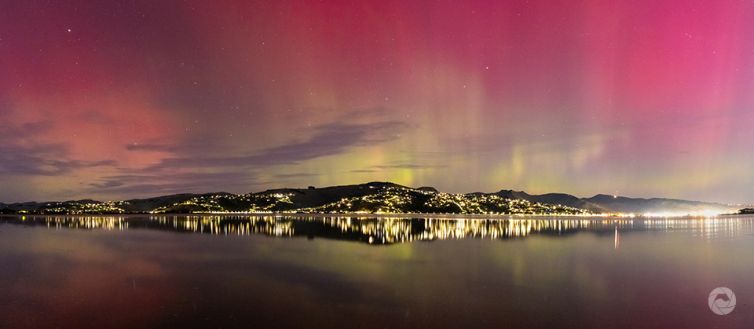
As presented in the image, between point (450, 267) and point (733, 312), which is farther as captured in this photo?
point (450, 267)

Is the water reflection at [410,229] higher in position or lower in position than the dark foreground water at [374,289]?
lower

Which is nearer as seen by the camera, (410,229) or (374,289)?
(374,289)

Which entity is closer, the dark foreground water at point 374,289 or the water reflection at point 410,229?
the dark foreground water at point 374,289

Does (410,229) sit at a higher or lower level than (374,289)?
lower

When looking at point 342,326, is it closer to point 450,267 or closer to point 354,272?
point 354,272

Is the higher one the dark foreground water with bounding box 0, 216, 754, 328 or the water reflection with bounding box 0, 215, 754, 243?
the dark foreground water with bounding box 0, 216, 754, 328

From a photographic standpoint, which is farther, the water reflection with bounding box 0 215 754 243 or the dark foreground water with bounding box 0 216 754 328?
the water reflection with bounding box 0 215 754 243

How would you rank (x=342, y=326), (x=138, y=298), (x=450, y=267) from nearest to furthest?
(x=342, y=326) < (x=138, y=298) < (x=450, y=267)

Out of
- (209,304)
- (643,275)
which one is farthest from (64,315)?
(643,275)

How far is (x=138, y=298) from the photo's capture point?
2445 cm

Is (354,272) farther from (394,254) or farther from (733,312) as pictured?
(733,312)

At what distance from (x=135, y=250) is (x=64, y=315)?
33748mm

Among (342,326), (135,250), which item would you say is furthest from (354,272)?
(135,250)

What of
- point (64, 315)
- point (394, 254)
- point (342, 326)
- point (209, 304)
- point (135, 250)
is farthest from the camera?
point (135, 250)
